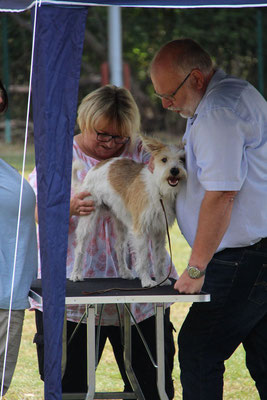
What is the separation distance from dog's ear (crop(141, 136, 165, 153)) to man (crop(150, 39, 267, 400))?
0.15 m

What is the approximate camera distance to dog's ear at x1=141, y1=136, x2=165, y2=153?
3273mm

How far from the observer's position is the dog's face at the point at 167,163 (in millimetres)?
3092

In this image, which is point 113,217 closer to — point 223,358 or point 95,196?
point 95,196

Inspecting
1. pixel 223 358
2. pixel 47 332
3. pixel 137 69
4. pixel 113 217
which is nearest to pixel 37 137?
pixel 47 332

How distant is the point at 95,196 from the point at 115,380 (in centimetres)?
211

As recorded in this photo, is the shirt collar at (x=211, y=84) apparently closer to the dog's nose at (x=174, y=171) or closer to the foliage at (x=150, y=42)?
the dog's nose at (x=174, y=171)

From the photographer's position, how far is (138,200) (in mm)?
3307

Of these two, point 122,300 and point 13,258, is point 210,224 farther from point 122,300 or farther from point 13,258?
point 13,258

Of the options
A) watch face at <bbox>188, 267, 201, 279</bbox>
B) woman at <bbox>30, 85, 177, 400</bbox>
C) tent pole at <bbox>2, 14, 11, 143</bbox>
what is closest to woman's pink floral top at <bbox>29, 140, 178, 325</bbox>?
woman at <bbox>30, 85, 177, 400</bbox>

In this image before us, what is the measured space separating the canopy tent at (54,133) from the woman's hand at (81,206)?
29.5 inches

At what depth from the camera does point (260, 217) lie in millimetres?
2994

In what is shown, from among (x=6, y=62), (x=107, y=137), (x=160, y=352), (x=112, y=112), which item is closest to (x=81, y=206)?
(x=107, y=137)

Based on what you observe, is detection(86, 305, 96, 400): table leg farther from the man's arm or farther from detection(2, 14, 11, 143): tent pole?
detection(2, 14, 11, 143): tent pole

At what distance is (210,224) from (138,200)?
20.8 inches
